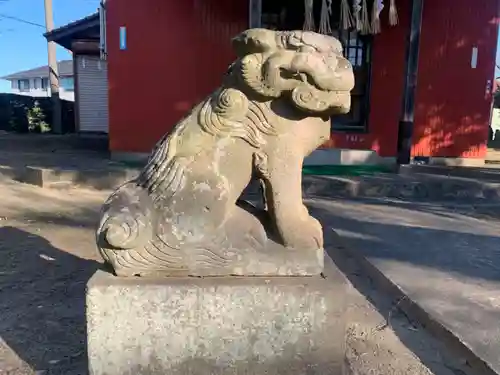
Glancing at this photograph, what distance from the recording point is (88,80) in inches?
595

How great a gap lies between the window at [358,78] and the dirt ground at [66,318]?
5.35m

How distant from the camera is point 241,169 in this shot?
6.54 ft

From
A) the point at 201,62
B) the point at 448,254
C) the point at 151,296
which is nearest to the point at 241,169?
the point at 151,296

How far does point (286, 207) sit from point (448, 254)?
260 cm

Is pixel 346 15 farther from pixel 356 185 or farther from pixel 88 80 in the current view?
pixel 88 80

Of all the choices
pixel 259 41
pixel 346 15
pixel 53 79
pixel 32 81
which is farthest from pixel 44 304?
pixel 32 81

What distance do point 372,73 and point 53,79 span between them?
13.0m

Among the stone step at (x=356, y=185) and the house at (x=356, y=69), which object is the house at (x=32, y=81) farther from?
the stone step at (x=356, y=185)

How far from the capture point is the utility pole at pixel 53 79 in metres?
17.2

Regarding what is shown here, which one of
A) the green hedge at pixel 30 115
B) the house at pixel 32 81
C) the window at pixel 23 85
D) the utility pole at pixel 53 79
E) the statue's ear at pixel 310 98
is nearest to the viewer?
the statue's ear at pixel 310 98

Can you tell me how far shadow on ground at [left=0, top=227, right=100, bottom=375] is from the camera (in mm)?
2361

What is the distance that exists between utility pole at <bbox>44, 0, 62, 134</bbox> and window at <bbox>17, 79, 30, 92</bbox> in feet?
108

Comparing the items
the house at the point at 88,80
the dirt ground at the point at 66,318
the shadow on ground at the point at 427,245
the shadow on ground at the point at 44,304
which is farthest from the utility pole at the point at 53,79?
the shadow on ground at the point at 427,245

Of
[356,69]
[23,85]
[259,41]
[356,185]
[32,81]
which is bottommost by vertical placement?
[356,185]
